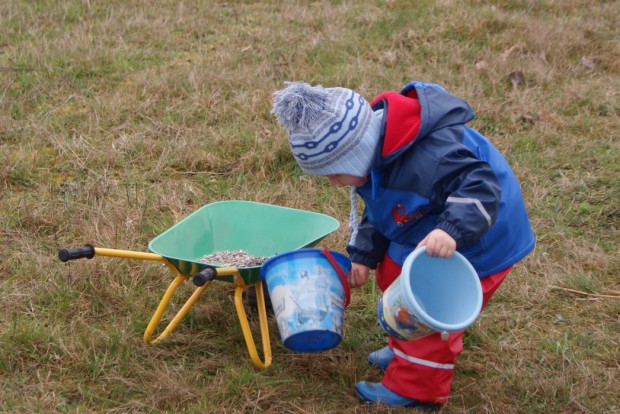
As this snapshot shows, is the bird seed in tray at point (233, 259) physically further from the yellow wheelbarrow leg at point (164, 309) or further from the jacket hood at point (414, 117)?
the jacket hood at point (414, 117)

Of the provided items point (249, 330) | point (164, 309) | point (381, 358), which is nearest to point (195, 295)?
point (164, 309)

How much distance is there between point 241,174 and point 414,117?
1879 millimetres

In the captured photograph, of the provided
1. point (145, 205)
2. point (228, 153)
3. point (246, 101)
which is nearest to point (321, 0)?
point (246, 101)

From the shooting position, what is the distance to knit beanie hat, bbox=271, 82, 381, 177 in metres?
2.27

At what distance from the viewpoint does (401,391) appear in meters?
2.51

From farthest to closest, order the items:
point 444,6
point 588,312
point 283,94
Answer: point 444,6 < point 588,312 < point 283,94

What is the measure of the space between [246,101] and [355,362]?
2.36 m

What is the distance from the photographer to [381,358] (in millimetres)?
2793

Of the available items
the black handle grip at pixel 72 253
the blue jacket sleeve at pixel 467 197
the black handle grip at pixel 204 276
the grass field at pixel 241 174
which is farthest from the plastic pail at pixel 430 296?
the black handle grip at pixel 72 253

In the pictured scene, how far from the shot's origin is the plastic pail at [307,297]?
2.32m

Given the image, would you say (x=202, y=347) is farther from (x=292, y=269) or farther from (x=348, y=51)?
(x=348, y=51)

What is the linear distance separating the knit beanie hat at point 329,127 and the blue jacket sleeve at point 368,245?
0.35 m

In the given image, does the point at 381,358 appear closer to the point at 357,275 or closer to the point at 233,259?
the point at 357,275

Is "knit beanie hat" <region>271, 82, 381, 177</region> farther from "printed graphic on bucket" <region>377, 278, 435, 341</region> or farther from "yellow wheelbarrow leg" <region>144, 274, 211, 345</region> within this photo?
"yellow wheelbarrow leg" <region>144, 274, 211, 345</region>
